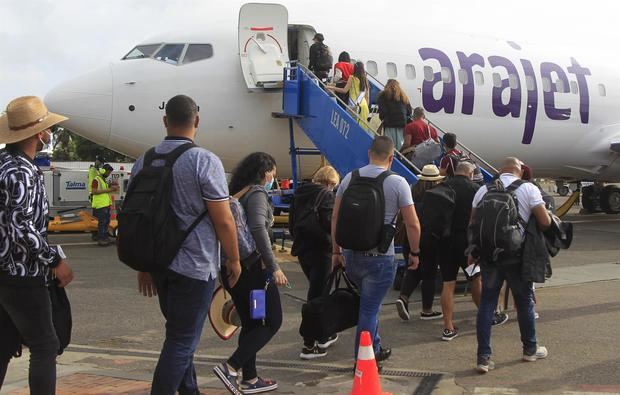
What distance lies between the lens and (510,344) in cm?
633

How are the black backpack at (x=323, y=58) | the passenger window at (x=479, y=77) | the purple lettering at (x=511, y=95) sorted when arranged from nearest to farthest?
the black backpack at (x=323, y=58)
the passenger window at (x=479, y=77)
the purple lettering at (x=511, y=95)

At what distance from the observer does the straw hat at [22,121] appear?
3.95 metres

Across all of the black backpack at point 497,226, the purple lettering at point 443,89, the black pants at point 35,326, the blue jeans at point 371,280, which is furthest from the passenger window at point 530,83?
the black pants at point 35,326

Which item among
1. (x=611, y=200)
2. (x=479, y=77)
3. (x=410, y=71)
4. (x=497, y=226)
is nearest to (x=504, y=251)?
(x=497, y=226)

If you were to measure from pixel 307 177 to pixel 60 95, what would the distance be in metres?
4.53

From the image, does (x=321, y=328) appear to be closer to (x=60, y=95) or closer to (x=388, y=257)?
(x=388, y=257)

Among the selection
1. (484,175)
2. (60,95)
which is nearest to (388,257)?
(484,175)

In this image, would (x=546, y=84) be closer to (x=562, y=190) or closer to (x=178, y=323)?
(x=178, y=323)

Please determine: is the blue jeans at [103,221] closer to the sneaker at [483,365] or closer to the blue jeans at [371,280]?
the blue jeans at [371,280]

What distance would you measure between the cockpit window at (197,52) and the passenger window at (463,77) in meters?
5.01

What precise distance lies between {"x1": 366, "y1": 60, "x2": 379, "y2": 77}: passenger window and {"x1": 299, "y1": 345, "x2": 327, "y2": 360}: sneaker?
8074mm

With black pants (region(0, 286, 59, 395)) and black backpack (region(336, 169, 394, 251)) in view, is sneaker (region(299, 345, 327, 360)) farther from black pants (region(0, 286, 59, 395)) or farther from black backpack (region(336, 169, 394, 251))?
black pants (region(0, 286, 59, 395))

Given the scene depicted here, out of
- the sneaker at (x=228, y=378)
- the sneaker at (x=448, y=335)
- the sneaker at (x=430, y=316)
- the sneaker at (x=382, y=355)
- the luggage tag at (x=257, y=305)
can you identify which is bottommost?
the sneaker at (x=430, y=316)

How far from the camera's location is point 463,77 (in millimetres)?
14039
